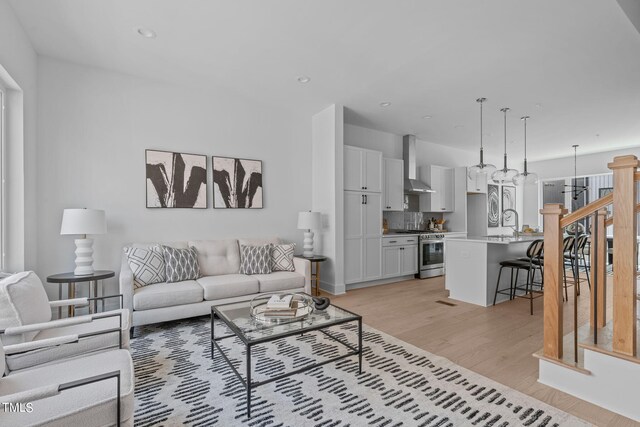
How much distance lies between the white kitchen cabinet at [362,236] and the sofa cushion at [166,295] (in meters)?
2.36

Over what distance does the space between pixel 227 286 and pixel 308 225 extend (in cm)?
151

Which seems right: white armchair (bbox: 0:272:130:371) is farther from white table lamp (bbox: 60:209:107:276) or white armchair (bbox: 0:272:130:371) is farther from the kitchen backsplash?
the kitchen backsplash

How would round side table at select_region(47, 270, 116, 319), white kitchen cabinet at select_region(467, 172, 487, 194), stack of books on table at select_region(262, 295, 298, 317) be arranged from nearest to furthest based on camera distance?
1. stack of books on table at select_region(262, 295, 298, 317)
2. round side table at select_region(47, 270, 116, 319)
3. white kitchen cabinet at select_region(467, 172, 487, 194)

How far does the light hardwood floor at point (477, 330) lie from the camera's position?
6.84 ft

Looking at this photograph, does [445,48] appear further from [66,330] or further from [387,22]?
[66,330]

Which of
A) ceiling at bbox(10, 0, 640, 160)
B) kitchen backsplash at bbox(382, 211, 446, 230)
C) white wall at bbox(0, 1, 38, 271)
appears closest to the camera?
ceiling at bbox(10, 0, 640, 160)

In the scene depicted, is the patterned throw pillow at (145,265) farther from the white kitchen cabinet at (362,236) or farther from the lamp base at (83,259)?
the white kitchen cabinet at (362,236)

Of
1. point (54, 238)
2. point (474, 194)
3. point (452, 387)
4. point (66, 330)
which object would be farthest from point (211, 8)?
point (474, 194)

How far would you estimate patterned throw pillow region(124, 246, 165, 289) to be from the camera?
3.30 metres

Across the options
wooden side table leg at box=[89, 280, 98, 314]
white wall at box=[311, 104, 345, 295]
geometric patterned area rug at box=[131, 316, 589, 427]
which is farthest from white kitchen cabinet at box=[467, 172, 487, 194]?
wooden side table leg at box=[89, 280, 98, 314]

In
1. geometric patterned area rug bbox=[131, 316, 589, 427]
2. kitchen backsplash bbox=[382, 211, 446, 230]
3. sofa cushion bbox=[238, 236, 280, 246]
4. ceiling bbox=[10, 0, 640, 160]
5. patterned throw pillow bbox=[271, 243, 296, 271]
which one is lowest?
geometric patterned area rug bbox=[131, 316, 589, 427]

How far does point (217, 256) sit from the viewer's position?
13.1ft

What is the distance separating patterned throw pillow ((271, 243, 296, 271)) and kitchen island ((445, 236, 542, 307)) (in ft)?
7.36

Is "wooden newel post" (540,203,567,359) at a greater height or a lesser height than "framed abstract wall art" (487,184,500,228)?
lesser
